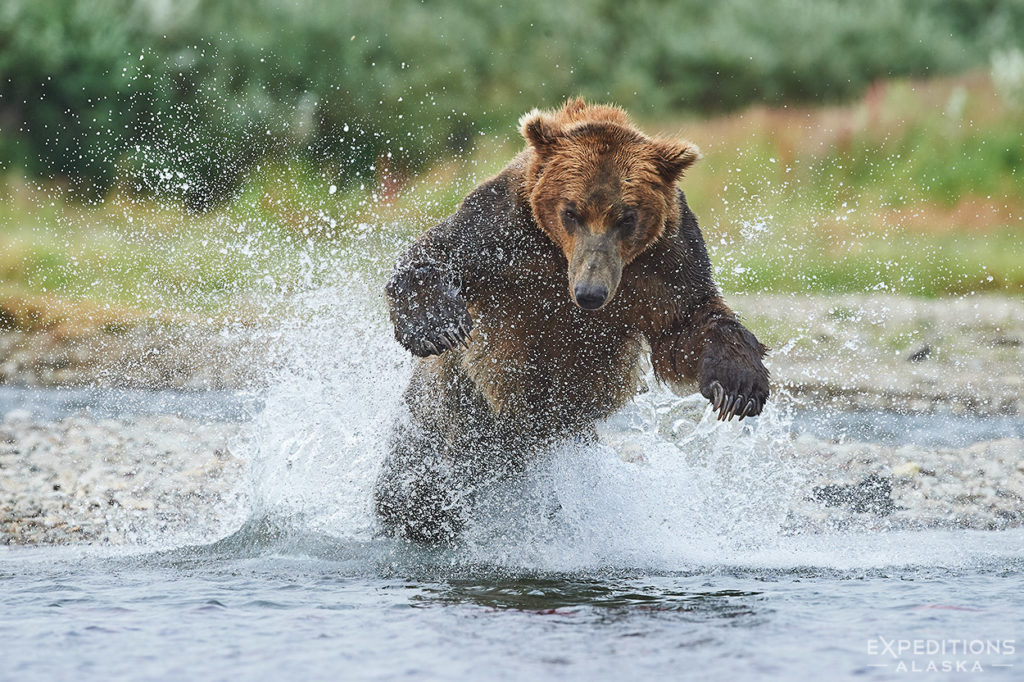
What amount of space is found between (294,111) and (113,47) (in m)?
2.31

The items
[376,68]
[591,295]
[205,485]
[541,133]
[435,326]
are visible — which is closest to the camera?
[591,295]

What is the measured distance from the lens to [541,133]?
4.75 metres

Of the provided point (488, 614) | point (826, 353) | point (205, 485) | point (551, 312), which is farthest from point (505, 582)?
point (826, 353)

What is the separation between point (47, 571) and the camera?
15.4 feet

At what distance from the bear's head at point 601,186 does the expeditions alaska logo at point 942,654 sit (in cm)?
145

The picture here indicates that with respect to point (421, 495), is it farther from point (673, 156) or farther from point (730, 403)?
point (673, 156)

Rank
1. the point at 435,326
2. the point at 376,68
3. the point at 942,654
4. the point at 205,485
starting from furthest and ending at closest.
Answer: the point at 376,68, the point at 205,485, the point at 435,326, the point at 942,654

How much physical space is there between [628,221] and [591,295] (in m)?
0.42

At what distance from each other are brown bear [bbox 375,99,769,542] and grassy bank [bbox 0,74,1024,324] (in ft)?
23.7

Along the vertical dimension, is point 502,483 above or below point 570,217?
below

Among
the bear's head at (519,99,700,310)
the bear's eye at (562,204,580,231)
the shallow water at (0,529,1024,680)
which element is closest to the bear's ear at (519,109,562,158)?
the bear's head at (519,99,700,310)

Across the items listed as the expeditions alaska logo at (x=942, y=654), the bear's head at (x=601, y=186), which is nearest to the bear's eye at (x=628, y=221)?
the bear's head at (x=601, y=186)

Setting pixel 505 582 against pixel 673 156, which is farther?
pixel 673 156

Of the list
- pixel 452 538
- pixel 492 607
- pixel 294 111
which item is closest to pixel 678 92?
pixel 294 111
